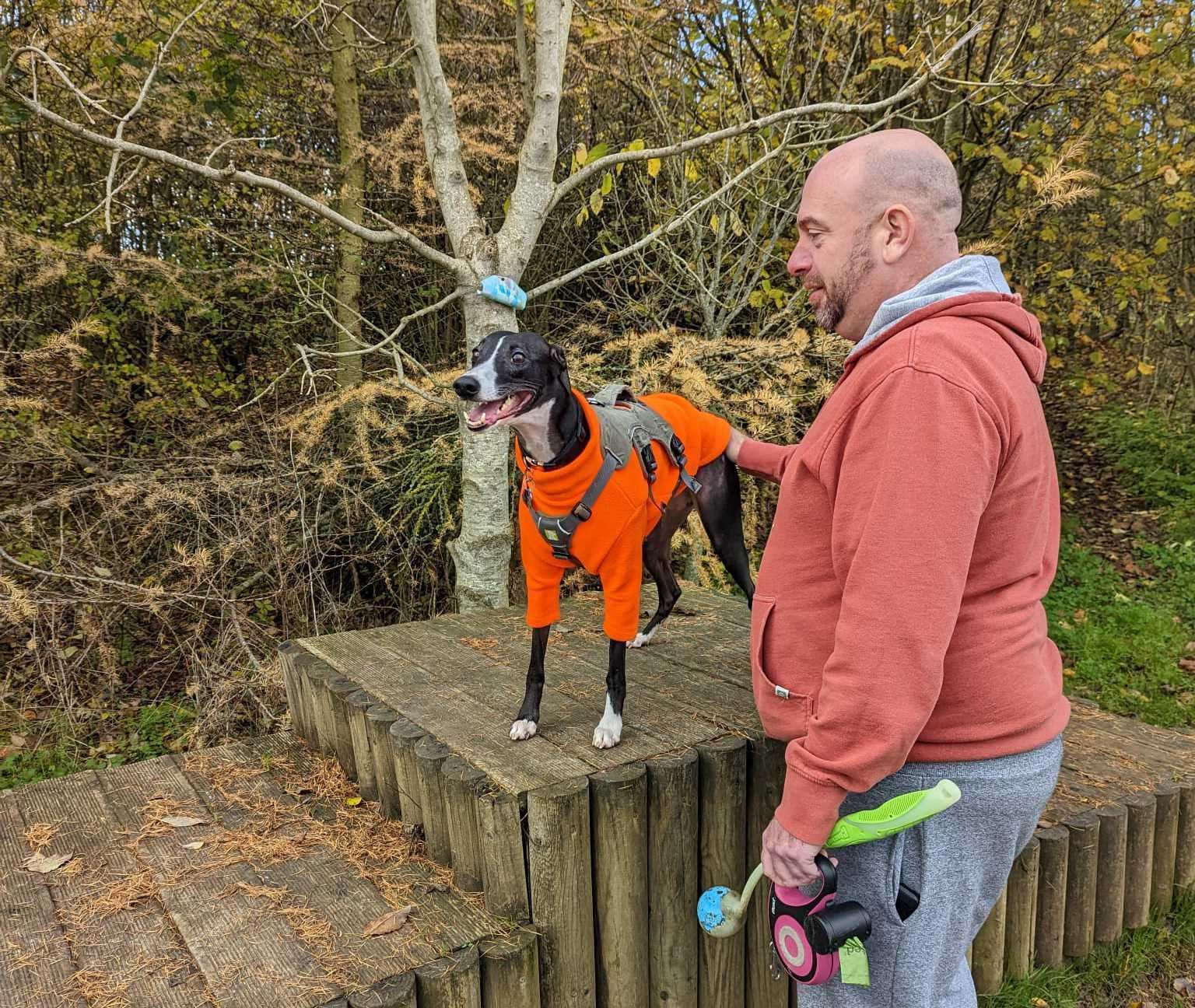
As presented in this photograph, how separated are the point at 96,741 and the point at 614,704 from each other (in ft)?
11.3

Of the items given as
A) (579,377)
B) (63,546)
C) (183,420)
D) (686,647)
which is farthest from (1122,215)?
(63,546)

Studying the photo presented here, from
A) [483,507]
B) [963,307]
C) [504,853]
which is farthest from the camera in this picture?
[483,507]

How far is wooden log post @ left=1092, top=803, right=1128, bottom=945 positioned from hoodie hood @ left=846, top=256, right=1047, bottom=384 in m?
2.38

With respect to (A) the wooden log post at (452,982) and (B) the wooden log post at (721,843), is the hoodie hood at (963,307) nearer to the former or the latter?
(B) the wooden log post at (721,843)

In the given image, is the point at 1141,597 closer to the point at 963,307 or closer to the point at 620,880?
the point at 620,880

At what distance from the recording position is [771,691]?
1.67 m

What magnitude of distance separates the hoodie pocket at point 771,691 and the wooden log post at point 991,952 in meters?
1.87

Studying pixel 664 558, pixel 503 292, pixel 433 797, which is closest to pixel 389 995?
pixel 433 797

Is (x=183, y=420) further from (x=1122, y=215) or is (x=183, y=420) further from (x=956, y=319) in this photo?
(x=1122, y=215)

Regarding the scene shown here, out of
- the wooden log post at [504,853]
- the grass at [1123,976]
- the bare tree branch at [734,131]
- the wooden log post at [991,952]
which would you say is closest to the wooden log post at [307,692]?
the wooden log post at [504,853]

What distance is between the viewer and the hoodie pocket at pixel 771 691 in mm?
1636

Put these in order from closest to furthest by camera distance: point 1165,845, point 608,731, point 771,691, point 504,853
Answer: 1. point 771,691
2. point 504,853
3. point 608,731
4. point 1165,845

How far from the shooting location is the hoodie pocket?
64.4 inches

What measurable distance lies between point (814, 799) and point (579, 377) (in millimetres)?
3753
